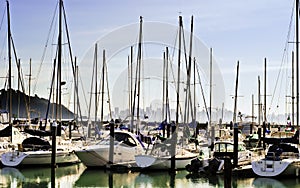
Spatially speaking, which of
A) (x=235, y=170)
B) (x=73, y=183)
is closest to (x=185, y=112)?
(x=235, y=170)

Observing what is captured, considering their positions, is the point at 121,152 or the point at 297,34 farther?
the point at 297,34

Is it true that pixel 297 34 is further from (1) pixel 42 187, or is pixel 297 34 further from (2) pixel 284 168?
(1) pixel 42 187

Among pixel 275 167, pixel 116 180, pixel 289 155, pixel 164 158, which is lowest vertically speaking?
pixel 116 180

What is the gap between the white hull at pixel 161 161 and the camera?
3647cm

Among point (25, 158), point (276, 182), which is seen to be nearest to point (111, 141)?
point (25, 158)

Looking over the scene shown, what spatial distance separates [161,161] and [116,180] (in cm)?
390

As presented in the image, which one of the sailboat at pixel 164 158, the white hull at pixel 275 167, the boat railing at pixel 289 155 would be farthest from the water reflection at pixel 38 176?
the boat railing at pixel 289 155

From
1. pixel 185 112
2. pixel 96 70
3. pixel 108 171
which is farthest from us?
pixel 96 70

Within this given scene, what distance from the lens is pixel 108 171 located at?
122ft

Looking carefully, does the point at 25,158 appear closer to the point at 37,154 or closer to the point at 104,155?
the point at 37,154

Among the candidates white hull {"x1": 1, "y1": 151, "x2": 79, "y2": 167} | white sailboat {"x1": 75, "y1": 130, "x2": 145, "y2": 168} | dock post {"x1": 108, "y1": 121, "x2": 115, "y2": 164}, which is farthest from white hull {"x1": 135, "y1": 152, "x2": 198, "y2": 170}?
white hull {"x1": 1, "y1": 151, "x2": 79, "y2": 167}

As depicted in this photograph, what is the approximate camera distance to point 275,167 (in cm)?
3366

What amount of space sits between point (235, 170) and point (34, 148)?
14614 mm

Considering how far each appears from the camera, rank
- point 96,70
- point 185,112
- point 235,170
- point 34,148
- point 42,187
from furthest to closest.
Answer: point 96,70 → point 185,112 → point 34,148 → point 235,170 → point 42,187
